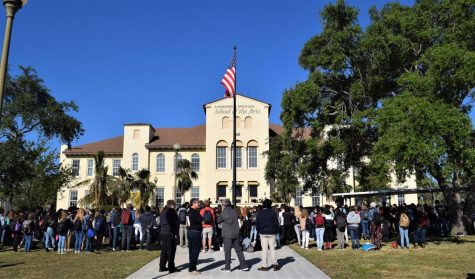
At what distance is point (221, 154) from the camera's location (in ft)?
162

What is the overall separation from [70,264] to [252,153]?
1471 inches

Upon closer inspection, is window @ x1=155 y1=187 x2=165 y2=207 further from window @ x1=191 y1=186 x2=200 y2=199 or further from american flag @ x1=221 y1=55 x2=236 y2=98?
american flag @ x1=221 y1=55 x2=236 y2=98

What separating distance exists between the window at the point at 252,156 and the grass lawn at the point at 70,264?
33584 millimetres

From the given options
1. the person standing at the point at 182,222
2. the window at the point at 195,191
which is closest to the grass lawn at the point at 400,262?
the person standing at the point at 182,222

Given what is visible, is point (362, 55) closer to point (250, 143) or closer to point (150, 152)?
point (250, 143)

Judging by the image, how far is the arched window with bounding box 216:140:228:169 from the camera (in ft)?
161

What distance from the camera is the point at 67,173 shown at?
131ft

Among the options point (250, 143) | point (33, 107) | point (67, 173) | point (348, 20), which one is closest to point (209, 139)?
point (250, 143)

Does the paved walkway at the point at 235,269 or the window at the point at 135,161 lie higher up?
the window at the point at 135,161

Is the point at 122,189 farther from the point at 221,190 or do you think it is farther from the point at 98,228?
the point at 98,228

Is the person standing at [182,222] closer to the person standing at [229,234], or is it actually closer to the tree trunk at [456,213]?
the person standing at [229,234]

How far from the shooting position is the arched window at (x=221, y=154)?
49031 mm

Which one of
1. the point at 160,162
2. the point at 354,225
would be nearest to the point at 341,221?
the point at 354,225

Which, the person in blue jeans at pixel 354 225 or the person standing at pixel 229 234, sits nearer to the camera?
the person standing at pixel 229 234
